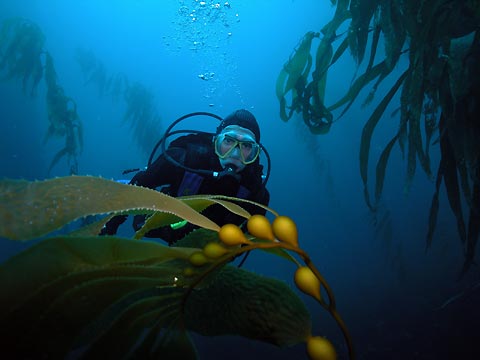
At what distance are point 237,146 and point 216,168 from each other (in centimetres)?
37

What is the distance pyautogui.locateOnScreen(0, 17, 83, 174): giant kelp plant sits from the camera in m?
6.80

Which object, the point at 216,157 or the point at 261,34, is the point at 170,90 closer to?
the point at 261,34

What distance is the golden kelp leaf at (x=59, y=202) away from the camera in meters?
0.46

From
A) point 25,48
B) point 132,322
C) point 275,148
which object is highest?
point 25,48

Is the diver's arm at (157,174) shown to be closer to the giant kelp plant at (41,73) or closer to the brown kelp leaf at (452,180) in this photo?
the brown kelp leaf at (452,180)

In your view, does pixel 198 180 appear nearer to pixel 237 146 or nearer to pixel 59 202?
pixel 237 146

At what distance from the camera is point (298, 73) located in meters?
3.50

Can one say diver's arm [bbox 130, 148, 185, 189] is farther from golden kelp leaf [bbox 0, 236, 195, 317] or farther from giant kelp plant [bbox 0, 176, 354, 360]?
golden kelp leaf [bbox 0, 236, 195, 317]

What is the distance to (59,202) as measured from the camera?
1.63 ft

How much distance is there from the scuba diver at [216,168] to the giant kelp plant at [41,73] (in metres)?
4.58

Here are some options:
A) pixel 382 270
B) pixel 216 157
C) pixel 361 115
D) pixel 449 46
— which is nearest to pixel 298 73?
pixel 216 157

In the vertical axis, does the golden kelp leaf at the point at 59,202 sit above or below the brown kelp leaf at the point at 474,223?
above

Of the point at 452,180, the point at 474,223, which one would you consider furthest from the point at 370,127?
the point at 474,223

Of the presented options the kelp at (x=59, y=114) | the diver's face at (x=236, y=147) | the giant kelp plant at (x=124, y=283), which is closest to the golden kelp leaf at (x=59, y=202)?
the giant kelp plant at (x=124, y=283)
